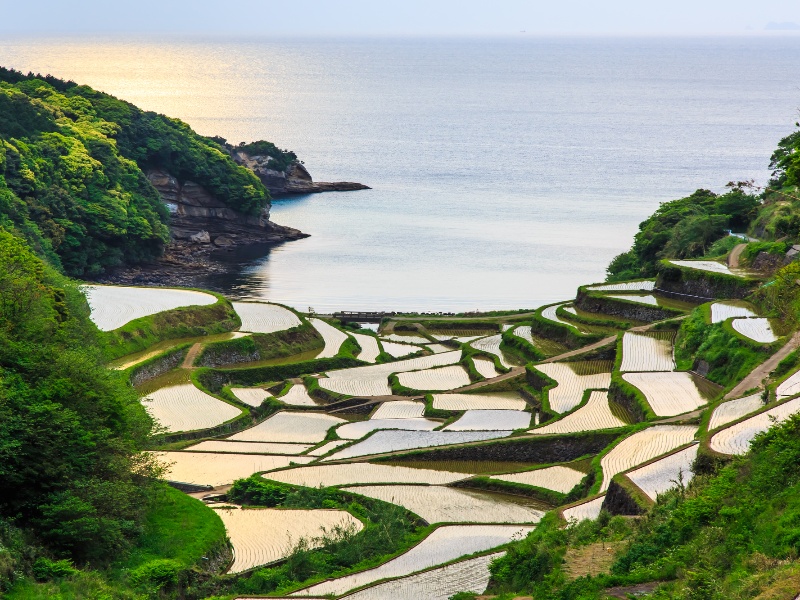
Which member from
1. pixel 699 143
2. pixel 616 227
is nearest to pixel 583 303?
pixel 616 227

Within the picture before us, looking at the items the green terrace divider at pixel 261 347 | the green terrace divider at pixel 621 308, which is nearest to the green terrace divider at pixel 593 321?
the green terrace divider at pixel 621 308

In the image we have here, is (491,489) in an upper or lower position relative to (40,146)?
lower

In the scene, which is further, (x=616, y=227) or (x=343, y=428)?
(x=616, y=227)

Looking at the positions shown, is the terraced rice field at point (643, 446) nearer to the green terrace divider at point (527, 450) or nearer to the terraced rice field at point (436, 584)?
the green terrace divider at point (527, 450)

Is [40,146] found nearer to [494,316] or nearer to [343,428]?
[494,316]

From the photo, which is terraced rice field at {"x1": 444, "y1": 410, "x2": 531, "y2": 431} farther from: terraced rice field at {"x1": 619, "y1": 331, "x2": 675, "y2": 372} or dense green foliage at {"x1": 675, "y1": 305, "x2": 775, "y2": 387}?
dense green foliage at {"x1": 675, "y1": 305, "x2": 775, "y2": 387}

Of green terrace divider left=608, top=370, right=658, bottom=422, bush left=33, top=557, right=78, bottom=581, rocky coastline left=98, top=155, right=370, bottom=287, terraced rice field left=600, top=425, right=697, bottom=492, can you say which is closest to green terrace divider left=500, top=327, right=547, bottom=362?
green terrace divider left=608, top=370, right=658, bottom=422

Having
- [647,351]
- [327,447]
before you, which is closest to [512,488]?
[327,447]

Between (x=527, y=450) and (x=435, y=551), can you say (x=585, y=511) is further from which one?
(x=527, y=450)
